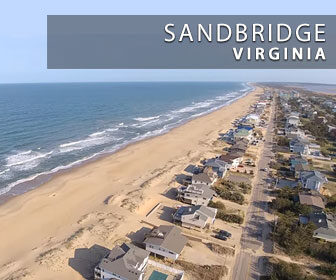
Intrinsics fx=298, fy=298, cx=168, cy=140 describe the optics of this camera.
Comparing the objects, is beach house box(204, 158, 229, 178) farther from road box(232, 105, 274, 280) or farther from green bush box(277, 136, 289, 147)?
green bush box(277, 136, 289, 147)

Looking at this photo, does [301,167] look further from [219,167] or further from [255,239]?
[255,239]

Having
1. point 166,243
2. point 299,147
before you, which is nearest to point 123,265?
point 166,243

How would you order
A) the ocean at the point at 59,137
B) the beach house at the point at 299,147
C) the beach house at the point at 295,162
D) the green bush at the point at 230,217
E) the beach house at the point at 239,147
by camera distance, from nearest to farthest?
the green bush at the point at 230,217
the ocean at the point at 59,137
the beach house at the point at 295,162
the beach house at the point at 239,147
the beach house at the point at 299,147

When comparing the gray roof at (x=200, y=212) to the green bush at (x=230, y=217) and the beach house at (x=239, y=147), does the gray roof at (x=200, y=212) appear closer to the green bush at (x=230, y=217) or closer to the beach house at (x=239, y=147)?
the green bush at (x=230, y=217)

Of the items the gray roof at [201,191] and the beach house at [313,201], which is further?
the gray roof at [201,191]

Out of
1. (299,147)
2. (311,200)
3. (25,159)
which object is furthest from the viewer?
(299,147)

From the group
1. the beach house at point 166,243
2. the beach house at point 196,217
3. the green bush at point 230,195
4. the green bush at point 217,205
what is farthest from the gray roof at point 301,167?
the beach house at point 166,243

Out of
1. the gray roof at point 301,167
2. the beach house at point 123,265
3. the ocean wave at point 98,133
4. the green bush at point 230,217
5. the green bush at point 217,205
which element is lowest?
the beach house at point 123,265
